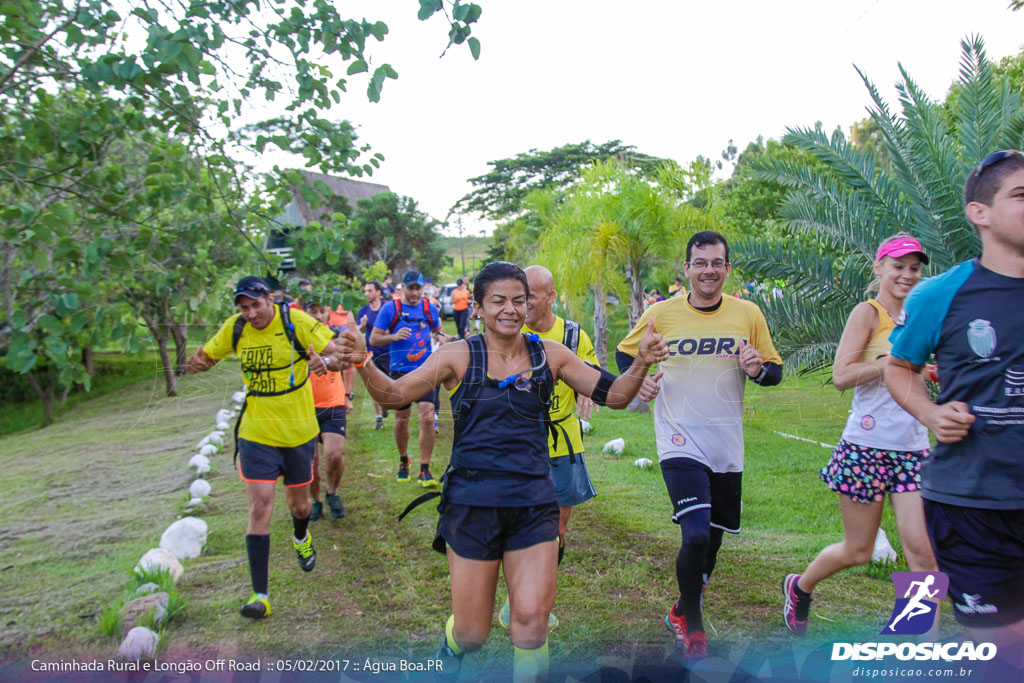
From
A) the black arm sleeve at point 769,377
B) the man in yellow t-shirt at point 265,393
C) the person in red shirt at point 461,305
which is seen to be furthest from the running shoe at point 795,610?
the person in red shirt at point 461,305

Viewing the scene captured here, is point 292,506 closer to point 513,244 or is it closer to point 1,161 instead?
point 1,161

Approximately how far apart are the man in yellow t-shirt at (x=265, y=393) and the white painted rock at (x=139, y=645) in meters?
0.61

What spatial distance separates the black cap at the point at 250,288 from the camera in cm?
454

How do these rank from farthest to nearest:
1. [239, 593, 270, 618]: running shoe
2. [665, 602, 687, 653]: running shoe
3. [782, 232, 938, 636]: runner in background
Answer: [239, 593, 270, 618]: running shoe < [665, 602, 687, 653]: running shoe < [782, 232, 938, 636]: runner in background

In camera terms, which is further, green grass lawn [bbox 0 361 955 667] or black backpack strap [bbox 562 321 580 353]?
black backpack strap [bbox 562 321 580 353]

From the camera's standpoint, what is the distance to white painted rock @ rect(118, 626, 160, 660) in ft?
12.7

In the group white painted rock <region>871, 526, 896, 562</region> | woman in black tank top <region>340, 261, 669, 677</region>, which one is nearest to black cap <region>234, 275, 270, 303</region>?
woman in black tank top <region>340, 261, 669, 677</region>

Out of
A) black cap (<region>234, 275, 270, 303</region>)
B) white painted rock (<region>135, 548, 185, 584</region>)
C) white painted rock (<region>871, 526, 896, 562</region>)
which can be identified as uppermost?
black cap (<region>234, 275, 270, 303</region>)

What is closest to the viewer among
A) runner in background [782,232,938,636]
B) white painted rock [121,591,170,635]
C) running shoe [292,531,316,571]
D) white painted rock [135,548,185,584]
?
runner in background [782,232,938,636]

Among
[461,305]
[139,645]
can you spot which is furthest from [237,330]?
[461,305]

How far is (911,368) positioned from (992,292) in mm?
365

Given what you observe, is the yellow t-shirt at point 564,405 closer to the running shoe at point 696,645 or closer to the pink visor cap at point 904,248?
the running shoe at point 696,645

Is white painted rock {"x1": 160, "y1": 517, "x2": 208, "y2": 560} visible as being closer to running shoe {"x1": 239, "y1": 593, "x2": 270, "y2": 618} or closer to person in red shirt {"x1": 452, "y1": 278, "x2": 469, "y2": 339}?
running shoe {"x1": 239, "y1": 593, "x2": 270, "y2": 618}

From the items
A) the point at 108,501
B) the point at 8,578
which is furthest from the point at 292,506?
the point at 108,501
